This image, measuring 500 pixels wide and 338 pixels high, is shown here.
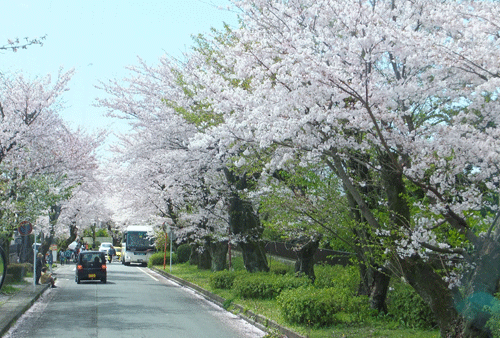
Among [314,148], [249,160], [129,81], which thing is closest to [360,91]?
[314,148]

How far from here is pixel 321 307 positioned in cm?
1198

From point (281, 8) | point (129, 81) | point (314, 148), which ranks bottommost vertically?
point (314, 148)

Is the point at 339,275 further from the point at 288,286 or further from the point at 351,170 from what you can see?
the point at 351,170

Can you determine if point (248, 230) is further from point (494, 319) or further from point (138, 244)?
point (138, 244)

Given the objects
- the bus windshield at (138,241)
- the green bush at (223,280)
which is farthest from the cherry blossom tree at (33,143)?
the bus windshield at (138,241)

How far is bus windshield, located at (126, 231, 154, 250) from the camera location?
52.1 metres

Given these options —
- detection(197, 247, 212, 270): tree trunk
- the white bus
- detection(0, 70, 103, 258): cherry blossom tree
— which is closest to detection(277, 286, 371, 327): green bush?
detection(0, 70, 103, 258): cherry blossom tree

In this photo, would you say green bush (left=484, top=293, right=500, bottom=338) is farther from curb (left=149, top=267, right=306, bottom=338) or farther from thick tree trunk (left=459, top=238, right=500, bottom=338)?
curb (left=149, top=267, right=306, bottom=338)

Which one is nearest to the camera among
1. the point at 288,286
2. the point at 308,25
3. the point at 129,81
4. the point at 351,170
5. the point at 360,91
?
the point at 360,91

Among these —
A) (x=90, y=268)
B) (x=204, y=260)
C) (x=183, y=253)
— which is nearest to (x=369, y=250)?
(x=90, y=268)

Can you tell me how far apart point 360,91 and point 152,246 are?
152 feet

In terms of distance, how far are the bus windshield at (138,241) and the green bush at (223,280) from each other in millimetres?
30747

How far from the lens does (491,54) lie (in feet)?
24.9

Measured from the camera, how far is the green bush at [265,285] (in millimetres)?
17000
